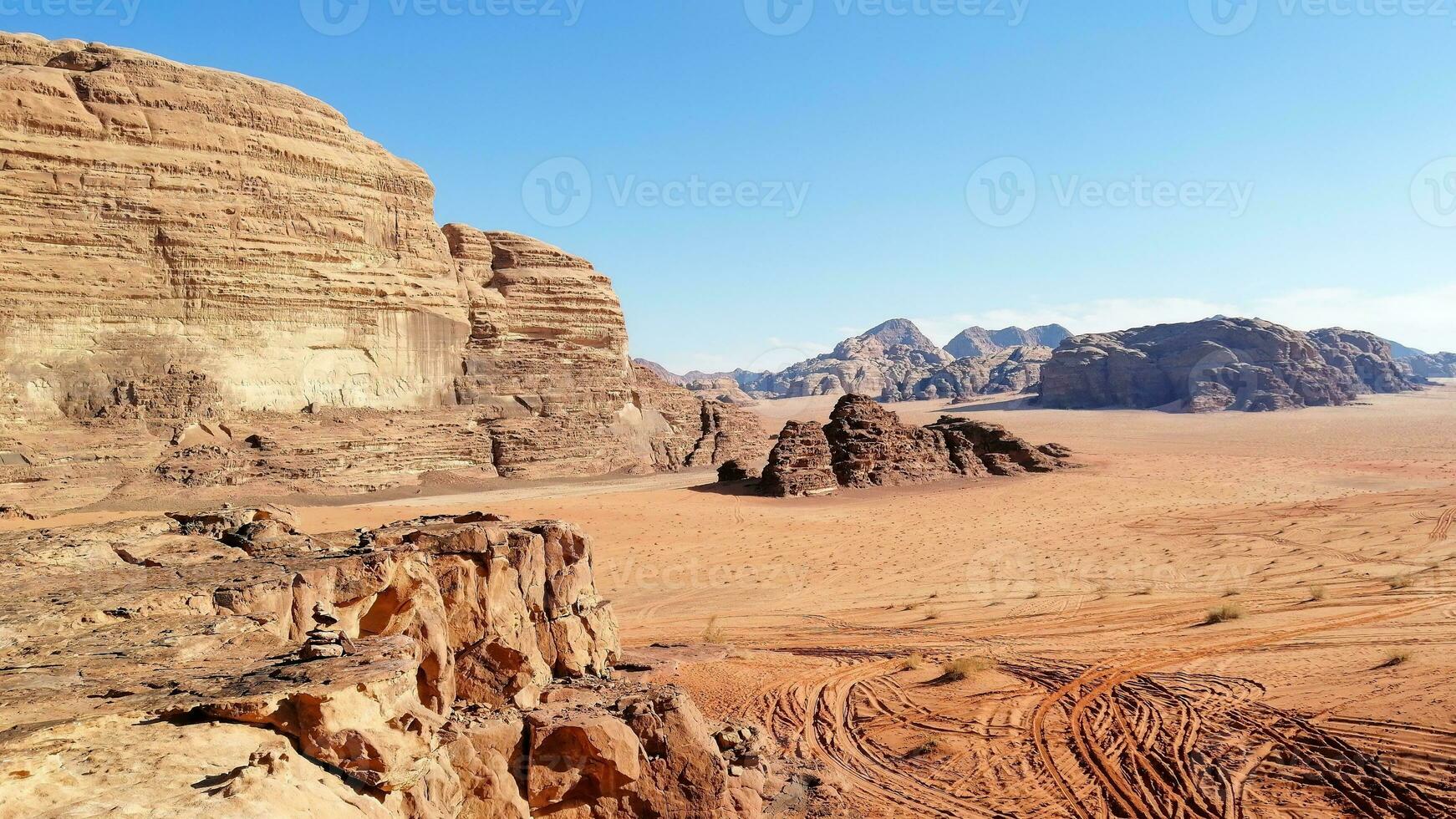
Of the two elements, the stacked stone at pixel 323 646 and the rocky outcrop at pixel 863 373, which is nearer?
the stacked stone at pixel 323 646

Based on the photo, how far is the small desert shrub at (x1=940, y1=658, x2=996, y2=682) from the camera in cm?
862

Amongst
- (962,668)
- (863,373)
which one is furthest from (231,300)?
(863,373)

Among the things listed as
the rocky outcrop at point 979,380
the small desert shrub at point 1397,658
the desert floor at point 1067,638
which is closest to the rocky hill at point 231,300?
the desert floor at point 1067,638

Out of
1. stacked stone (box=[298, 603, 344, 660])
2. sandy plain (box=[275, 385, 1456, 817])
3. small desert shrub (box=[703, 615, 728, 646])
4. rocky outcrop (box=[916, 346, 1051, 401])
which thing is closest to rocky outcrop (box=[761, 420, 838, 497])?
sandy plain (box=[275, 385, 1456, 817])

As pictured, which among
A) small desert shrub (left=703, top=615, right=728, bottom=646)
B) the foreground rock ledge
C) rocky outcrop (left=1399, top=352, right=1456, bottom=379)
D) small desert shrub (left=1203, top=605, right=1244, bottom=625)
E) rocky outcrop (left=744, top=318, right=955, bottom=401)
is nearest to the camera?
the foreground rock ledge

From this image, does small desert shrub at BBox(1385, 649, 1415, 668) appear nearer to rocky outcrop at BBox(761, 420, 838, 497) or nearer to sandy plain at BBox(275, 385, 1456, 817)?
sandy plain at BBox(275, 385, 1456, 817)

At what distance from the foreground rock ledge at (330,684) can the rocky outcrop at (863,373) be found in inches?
3581

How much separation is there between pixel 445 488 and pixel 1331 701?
926 inches

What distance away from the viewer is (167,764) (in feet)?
9.38

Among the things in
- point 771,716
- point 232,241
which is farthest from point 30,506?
point 771,716

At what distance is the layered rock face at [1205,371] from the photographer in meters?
71.6

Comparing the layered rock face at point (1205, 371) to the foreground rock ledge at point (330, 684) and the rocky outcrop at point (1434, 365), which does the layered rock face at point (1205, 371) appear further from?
the foreground rock ledge at point (330, 684)

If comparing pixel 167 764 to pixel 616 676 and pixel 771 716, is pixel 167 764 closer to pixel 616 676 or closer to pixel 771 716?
pixel 616 676

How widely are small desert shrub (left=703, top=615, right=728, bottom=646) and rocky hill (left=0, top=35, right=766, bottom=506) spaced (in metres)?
16.4
